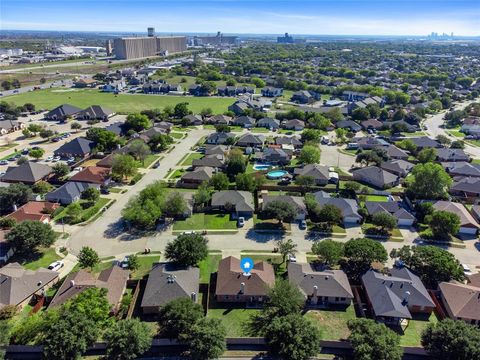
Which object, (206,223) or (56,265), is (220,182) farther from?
(56,265)

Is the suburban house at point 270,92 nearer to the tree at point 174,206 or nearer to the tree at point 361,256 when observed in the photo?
the tree at point 174,206

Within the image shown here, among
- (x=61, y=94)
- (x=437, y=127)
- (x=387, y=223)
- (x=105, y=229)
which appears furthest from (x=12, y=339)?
(x=61, y=94)

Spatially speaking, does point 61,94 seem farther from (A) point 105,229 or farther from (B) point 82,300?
(B) point 82,300

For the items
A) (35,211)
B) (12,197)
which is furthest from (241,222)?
(12,197)

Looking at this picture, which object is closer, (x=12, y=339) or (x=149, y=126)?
(x=12, y=339)

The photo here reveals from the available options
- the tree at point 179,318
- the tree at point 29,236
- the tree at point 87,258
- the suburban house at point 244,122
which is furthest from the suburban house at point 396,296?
the suburban house at point 244,122
